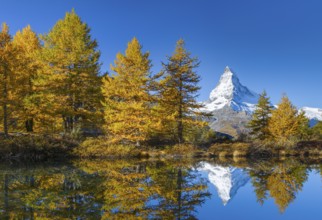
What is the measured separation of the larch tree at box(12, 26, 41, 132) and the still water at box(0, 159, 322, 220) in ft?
41.1

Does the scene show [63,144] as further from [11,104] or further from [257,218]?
[257,218]

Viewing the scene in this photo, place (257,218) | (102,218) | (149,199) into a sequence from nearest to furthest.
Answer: (102,218), (257,218), (149,199)

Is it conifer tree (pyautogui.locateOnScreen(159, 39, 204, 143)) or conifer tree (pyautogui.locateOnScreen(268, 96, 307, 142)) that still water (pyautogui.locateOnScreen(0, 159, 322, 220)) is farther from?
conifer tree (pyautogui.locateOnScreen(268, 96, 307, 142))

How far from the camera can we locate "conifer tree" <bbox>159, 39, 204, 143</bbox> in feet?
101

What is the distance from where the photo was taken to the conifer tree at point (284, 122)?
3925 centimetres

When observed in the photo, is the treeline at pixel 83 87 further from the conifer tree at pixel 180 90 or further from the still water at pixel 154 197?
the still water at pixel 154 197

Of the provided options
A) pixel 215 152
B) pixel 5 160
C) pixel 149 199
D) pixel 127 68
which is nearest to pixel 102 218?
pixel 149 199

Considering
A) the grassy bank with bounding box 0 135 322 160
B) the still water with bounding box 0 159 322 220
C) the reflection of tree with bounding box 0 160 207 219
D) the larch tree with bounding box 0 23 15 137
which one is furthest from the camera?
the larch tree with bounding box 0 23 15 137

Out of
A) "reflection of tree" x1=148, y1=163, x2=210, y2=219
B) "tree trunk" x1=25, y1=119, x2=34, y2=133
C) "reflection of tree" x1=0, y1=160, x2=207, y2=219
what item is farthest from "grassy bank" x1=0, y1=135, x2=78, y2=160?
"reflection of tree" x1=148, y1=163, x2=210, y2=219

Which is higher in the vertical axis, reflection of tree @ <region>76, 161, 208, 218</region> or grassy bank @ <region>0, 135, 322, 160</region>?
grassy bank @ <region>0, 135, 322, 160</region>

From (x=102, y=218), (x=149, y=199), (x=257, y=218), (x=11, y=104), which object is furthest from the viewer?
(x=11, y=104)

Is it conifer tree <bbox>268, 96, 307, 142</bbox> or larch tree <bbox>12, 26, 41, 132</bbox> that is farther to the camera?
conifer tree <bbox>268, 96, 307, 142</bbox>

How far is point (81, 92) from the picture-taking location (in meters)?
28.8

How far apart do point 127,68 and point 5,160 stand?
1272 cm
